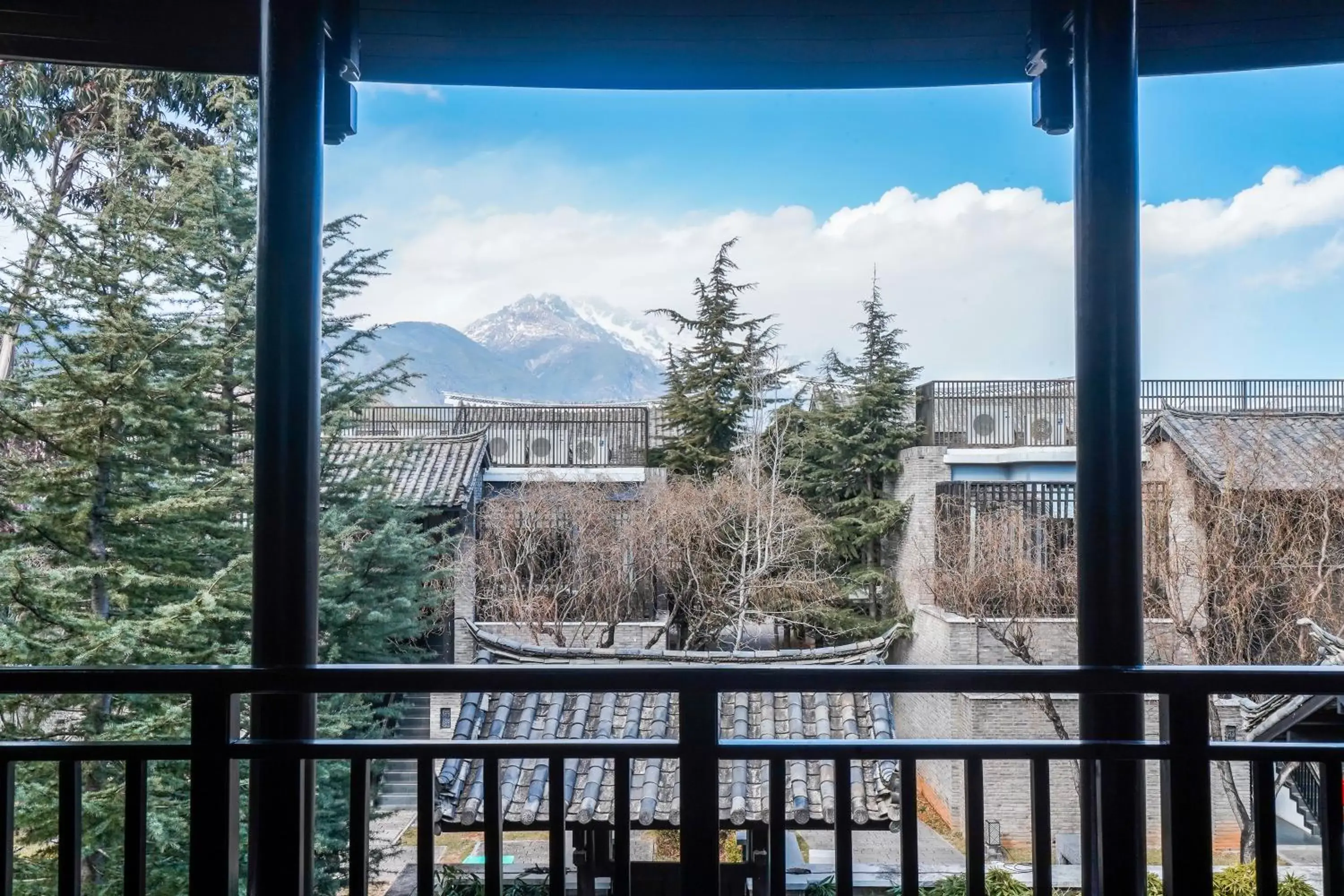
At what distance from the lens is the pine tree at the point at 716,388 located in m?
5.91

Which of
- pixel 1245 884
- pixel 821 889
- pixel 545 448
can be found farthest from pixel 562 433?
pixel 1245 884

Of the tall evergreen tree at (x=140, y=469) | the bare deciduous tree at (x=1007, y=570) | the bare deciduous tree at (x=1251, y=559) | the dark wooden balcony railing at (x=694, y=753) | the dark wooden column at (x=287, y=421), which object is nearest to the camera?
the dark wooden balcony railing at (x=694, y=753)

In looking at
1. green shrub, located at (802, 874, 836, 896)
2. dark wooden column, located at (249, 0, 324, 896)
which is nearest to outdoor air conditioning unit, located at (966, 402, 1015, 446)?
green shrub, located at (802, 874, 836, 896)

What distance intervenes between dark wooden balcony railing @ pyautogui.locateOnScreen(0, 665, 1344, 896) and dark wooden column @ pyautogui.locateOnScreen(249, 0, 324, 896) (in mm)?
78

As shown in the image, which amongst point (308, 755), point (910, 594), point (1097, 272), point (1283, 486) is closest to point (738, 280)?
point (910, 594)

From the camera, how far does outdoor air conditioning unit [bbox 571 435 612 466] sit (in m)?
6.04

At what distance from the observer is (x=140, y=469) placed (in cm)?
430

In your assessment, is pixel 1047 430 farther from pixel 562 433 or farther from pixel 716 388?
pixel 562 433

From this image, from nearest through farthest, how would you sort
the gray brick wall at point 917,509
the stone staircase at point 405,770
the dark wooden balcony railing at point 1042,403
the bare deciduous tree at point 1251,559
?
the bare deciduous tree at point 1251,559 < the dark wooden balcony railing at point 1042,403 < the stone staircase at point 405,770 < the gray brick wall at point 917,509

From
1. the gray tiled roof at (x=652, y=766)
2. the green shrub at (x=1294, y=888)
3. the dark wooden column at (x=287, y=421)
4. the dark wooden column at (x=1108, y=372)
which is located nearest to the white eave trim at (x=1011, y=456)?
the gray tiled roof at (x=652, y=766)

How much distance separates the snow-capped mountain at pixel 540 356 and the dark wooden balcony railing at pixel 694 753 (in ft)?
14.8

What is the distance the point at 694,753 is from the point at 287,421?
82 centimetres

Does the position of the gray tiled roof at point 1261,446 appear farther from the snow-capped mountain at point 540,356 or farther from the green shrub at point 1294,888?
the snow-capped mountain at point 540,356

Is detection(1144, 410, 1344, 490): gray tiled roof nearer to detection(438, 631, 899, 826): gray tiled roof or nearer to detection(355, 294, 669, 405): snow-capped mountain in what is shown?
detection(438, 631, 899, 826): gray tiled roof
